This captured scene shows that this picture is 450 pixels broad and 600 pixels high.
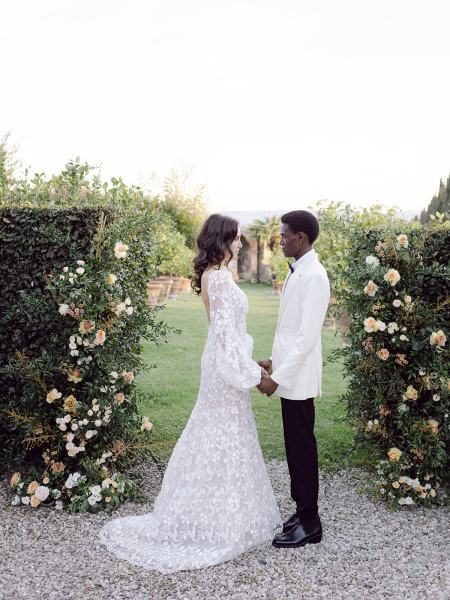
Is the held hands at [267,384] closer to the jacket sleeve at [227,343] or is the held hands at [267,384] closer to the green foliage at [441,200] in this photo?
the jacket sleeve at [227,343]

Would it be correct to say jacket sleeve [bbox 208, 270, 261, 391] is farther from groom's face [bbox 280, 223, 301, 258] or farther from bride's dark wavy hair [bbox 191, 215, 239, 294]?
groom's face [bbox 280, 223, 301, 258]

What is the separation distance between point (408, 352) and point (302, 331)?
4.61ft

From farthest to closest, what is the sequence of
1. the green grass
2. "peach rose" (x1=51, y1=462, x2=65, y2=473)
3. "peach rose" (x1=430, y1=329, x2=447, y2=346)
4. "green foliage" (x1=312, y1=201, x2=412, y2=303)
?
"green foliage" (x1=312, y1=201, x2=412, y2=303) → the green grass → "peach rose" (x1=51, y1=462, x2=65, y2=473) → "peach rose" (x1=430, y1=329, x2=447, y2=346)

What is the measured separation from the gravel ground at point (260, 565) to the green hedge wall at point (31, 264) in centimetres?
100

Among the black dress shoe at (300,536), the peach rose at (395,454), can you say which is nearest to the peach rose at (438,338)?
the peach rose at (395,454)

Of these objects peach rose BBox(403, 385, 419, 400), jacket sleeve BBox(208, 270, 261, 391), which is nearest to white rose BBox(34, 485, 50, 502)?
jacket sleeve BBox(208, 270, 261, 391)

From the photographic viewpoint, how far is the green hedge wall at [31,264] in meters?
4.59

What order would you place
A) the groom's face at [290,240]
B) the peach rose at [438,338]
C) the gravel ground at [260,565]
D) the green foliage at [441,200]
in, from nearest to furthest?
the gravel ground at [260,565] → the groom's face at [290,240] → the peach rose at [438,338] → the green foliage at [441,200]

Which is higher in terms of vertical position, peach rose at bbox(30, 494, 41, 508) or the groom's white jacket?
the groom's white jacket

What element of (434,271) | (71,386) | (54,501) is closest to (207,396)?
(71,386)

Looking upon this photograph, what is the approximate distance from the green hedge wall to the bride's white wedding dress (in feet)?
3.96

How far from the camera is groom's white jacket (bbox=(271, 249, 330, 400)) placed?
12.1 feet

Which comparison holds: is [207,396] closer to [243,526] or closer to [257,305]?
[243,526]

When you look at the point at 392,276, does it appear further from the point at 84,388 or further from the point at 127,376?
the point at 84,388
